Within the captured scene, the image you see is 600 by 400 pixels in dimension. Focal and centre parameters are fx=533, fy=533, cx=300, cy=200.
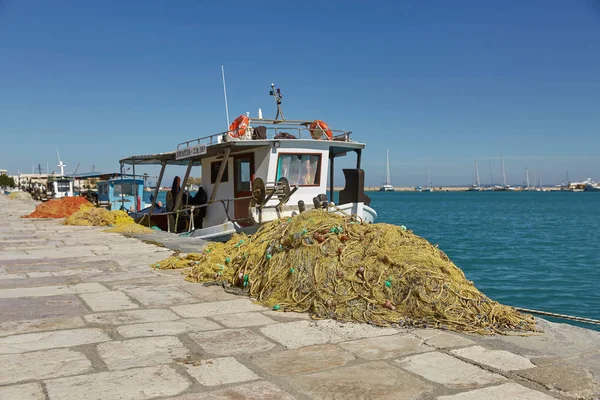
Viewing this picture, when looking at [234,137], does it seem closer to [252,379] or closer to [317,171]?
[317,171]

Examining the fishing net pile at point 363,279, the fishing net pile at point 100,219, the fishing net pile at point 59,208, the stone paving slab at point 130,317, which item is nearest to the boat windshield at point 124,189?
the fishing net pile at point 59,208

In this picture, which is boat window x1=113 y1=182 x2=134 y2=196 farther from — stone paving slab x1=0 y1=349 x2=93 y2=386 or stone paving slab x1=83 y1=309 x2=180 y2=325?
stone paving slab x1=0 y1=349 x2=93 y2=386

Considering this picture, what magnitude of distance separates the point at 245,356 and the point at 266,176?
8.94m

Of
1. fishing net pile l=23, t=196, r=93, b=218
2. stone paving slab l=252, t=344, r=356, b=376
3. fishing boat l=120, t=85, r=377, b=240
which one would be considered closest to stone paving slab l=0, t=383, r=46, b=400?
stone paving slab l=252, t=344, r=356, b=376

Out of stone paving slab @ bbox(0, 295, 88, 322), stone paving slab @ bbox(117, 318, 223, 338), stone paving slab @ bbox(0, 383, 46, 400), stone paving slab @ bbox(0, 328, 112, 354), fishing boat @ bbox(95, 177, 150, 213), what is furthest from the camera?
fishing boat @ bbox(95, 177, 150, 213)

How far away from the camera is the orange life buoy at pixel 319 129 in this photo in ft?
45.0

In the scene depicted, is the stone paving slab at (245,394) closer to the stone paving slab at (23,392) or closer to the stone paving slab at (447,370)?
the stone paving slab at (23,392)

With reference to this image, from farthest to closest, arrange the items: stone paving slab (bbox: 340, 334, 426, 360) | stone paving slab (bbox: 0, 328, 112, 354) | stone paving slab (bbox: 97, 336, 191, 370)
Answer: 1. stone paving slab (bbox: 0, 328, 112, 354)
2. stone paving slab (bbox: 340, 334, 426, 360)
3. stone paving slab (bbox: 97, 336, 191, 370)

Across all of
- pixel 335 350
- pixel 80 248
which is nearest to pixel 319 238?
pixel 335 350

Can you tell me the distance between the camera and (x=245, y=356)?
376cm

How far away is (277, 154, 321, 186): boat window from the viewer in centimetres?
1273

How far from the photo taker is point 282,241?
5.77 meters

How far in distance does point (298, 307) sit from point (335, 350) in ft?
3.89

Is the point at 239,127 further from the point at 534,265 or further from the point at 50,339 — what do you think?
the point at 534,265
